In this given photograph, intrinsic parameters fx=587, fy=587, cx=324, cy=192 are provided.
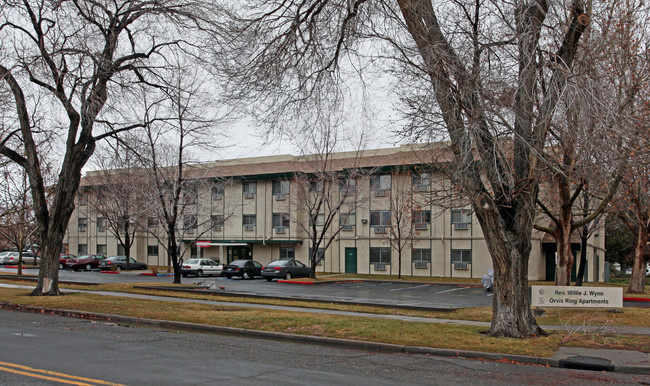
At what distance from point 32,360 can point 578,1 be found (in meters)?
12.2

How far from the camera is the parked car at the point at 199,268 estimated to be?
43.3 m

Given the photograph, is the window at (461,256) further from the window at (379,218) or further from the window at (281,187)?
the window at (281,187)

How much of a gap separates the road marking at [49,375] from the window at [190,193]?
21182 millimetres

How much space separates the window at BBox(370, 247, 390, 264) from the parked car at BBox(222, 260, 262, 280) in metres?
9.70

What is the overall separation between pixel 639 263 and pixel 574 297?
16525mm

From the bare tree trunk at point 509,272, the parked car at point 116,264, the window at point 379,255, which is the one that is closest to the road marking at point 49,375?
the bare tree trunk at point 509,272

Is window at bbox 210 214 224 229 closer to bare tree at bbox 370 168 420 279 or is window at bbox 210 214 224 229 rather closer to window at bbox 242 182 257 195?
window at bbox 242 182 257 195

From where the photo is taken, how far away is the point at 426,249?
145ft

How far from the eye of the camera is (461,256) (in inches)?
1689

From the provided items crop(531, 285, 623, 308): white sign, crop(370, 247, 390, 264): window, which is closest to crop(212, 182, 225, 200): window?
crop(370, 247, 390, 264): window

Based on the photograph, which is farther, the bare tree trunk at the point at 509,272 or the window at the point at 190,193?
the window at the point at 190,193

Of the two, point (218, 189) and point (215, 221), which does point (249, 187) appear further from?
point (215, 221)

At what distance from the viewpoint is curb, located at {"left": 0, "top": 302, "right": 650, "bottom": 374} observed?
10.8 meters

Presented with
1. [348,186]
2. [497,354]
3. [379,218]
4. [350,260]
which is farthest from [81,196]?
[497,354]
